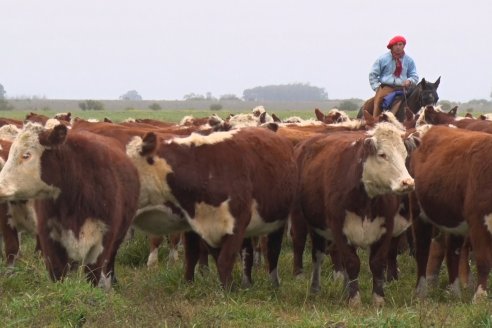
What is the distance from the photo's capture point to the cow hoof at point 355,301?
768 centimetres

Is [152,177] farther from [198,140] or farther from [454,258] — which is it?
[454,258]

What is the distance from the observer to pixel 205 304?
7.31 m

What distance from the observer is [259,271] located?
979cm

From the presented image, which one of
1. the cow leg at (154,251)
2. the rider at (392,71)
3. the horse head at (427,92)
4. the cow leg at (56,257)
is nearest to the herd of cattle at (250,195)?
the cow leg at (56,257)

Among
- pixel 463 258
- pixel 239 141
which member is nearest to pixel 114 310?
pixel 239 141

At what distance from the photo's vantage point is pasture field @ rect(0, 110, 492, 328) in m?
6.23

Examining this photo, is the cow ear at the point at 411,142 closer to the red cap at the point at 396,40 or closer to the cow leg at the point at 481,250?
the cow leg at the point at 481,250

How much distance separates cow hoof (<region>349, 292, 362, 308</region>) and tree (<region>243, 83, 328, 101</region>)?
144 metres

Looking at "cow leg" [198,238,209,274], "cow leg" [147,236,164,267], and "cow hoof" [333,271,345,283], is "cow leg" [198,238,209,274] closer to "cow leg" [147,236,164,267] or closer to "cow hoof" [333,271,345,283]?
"cow leg" [147,236,164,267]

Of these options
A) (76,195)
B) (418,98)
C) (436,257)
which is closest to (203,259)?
(76,195)

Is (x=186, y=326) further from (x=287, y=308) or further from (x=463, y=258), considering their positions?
(x=463, y=258)

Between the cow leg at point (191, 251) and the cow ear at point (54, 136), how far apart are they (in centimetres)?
225

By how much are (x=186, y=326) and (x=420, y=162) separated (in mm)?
3770

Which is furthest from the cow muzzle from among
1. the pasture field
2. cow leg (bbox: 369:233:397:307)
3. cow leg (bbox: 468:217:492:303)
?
the pasture field
